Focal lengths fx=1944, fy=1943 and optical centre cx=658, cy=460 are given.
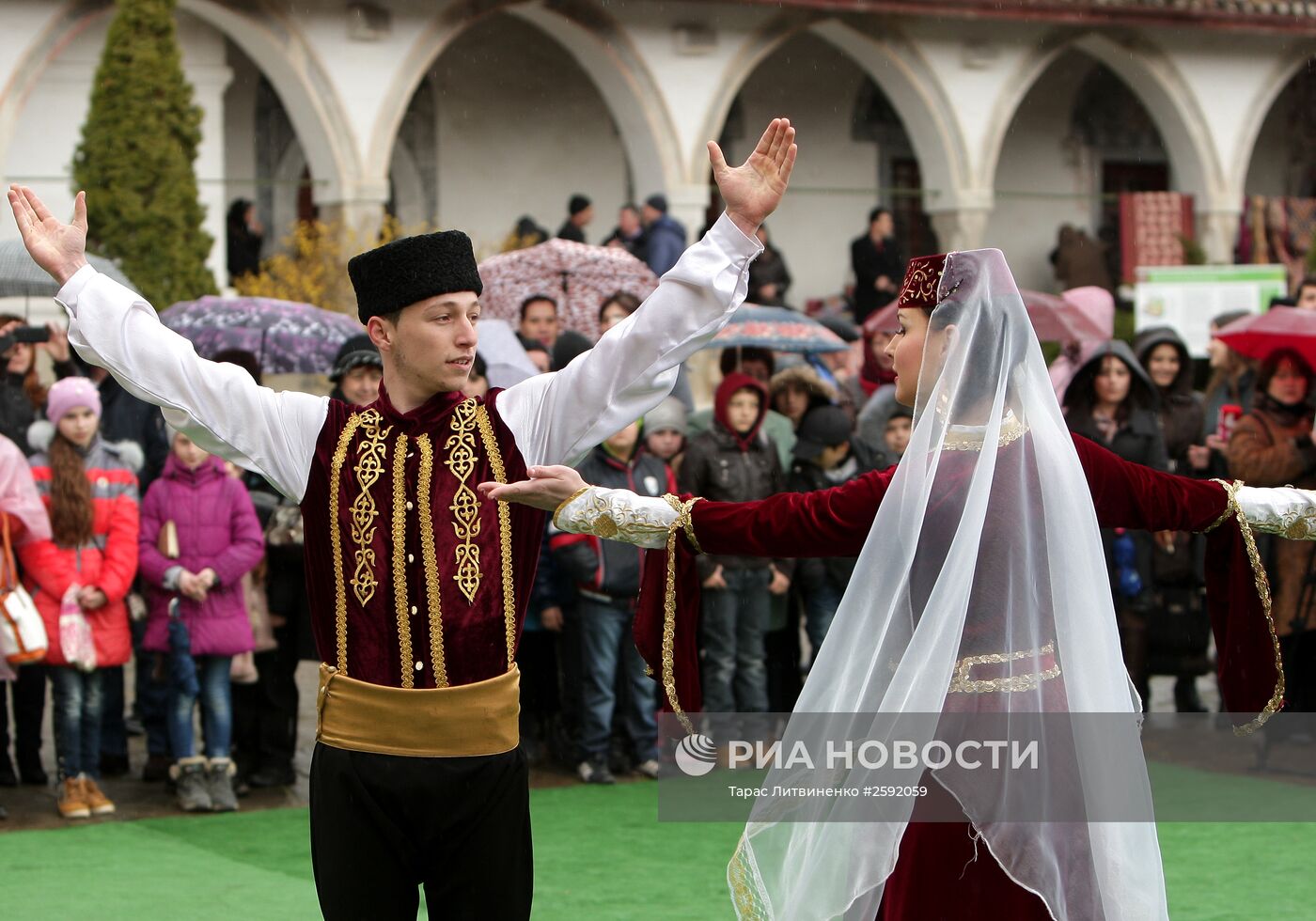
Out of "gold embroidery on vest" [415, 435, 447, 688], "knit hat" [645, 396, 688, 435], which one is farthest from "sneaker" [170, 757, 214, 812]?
"gold embroidery on vest" [415, 435, 447, 688]

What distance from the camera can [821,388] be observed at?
9367 millimetres

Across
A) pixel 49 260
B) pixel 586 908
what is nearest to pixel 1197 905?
pixel 586 908

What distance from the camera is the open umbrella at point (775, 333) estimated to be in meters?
10.9

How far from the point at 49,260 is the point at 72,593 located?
156 inches

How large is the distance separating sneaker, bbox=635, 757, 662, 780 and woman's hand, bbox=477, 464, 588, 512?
4.68m

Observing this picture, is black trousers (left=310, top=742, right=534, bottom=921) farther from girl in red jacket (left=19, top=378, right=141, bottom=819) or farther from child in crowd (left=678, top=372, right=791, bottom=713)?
child in crowd (left=678, top=372, right=791, bottom=713)

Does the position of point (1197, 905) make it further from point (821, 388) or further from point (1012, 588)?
point (821, 388)

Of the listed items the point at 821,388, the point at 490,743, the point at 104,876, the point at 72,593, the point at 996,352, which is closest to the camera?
the point at 490,743

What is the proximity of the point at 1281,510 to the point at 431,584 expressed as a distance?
190 cm

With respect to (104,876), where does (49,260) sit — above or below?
above

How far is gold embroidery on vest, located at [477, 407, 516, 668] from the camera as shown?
12.7ft

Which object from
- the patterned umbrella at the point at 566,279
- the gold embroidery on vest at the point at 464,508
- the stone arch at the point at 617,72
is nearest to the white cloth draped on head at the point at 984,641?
the gold embroidery on vest at the point at 464,508

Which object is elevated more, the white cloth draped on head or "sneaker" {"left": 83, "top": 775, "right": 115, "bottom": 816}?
the white cloth draped on head

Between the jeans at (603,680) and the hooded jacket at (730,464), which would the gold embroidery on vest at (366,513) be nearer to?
the jeans at (603,680)
